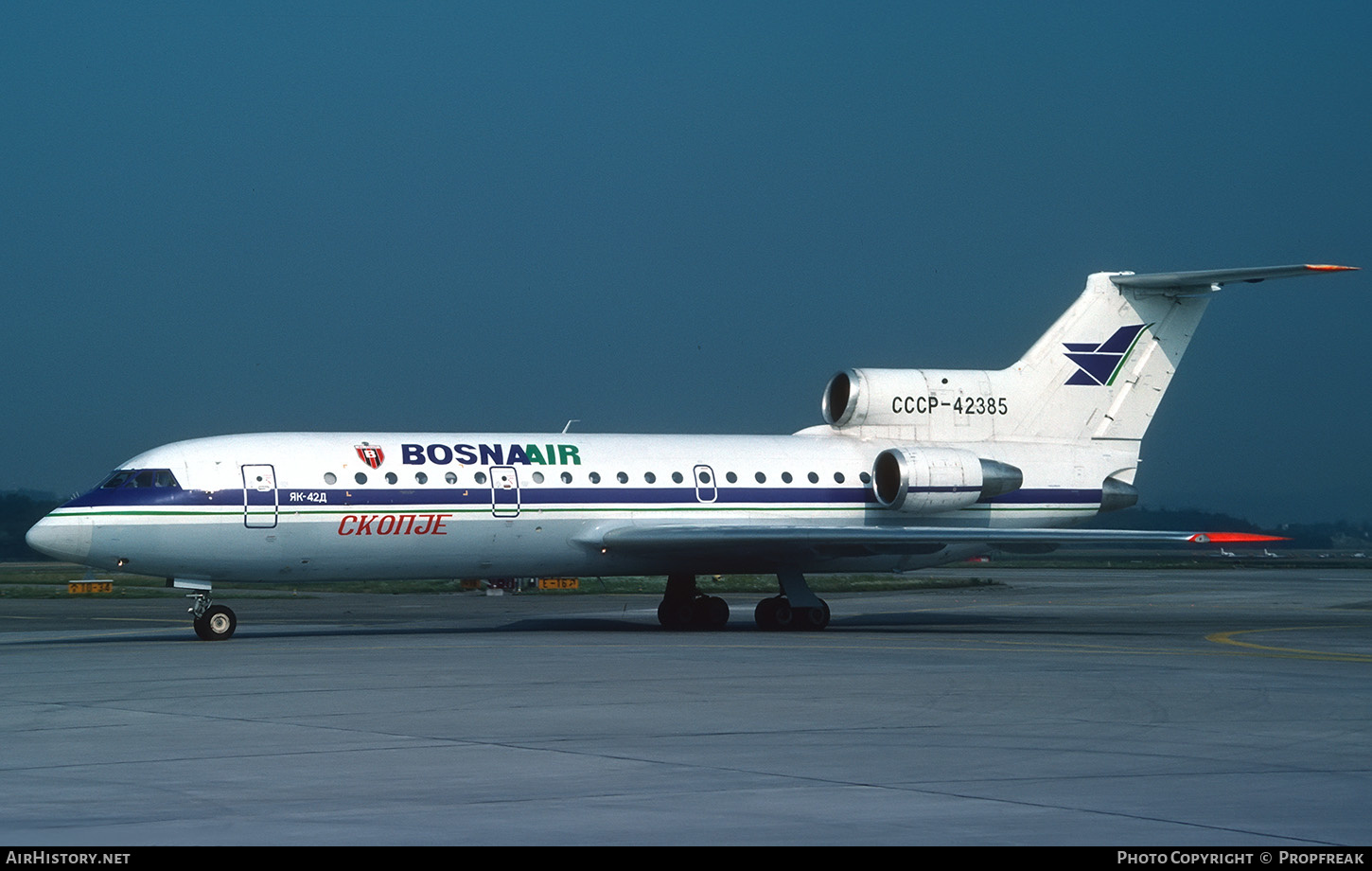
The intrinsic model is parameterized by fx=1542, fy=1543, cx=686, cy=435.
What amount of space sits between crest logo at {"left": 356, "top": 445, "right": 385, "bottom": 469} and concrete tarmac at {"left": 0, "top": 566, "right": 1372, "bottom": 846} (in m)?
3.10

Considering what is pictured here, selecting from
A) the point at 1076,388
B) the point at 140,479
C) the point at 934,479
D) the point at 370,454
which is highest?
the point at 1076,388

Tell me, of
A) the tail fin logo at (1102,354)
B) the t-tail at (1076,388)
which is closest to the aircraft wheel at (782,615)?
the t-tail at (1076,388)

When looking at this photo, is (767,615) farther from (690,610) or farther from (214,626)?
(214,626)

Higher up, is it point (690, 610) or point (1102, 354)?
point (1102, 354)

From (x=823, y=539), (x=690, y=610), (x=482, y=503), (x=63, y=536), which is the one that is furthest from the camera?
(x=690, y=610)

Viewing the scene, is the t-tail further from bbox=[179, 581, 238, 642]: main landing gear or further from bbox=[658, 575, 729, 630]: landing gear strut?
bbox=[179, 581, 238, 642]: main landing gear

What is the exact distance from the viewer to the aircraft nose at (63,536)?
24688 millimetres

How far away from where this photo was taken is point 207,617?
25312 mm

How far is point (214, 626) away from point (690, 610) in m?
9.27

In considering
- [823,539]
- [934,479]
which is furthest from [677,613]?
[934,479]

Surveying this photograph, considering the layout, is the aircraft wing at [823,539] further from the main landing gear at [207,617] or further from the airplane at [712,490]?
the main landing gear at [207,617]

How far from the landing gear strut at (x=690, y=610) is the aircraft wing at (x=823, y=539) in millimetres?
1580

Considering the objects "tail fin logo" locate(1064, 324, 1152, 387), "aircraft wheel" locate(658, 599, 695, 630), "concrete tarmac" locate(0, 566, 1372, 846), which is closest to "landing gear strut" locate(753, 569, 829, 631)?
"aircraft wheel" locate(658, 599, 695, 630)

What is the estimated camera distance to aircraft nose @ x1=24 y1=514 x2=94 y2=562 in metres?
24.7
